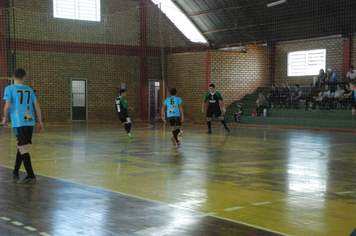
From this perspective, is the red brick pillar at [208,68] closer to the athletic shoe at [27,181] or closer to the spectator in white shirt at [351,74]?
the spectator in white shirt at [351,74]

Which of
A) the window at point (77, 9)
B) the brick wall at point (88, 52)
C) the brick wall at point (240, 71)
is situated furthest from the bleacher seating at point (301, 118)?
the window at point (77, 9)

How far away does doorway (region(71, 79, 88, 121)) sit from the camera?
28.3 meters

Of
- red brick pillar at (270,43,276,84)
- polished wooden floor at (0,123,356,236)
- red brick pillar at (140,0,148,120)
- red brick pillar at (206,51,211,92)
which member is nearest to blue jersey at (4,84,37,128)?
polished wooden floor at (0,123,356,236)

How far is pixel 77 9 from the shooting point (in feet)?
91.6

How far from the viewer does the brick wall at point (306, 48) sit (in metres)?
25.7

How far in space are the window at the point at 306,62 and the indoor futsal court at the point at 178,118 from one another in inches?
2.8

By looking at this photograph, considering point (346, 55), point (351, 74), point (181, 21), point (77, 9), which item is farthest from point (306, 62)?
point (77, 9)

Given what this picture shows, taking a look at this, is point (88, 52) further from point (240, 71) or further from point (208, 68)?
point (240, 71)

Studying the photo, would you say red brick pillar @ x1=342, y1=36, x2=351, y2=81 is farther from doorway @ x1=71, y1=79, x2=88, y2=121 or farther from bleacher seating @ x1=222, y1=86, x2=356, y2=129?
doorway @ x1=71, y1=79, x2=88, y2=121

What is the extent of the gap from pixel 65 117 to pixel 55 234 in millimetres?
23882

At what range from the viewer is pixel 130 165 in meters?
9.68

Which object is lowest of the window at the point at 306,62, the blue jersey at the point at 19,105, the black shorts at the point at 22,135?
the black shorts at the point at 22,135

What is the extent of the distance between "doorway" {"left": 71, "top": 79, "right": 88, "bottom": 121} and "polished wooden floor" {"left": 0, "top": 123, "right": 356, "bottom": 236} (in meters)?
16.6

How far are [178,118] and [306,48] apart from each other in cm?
1620
